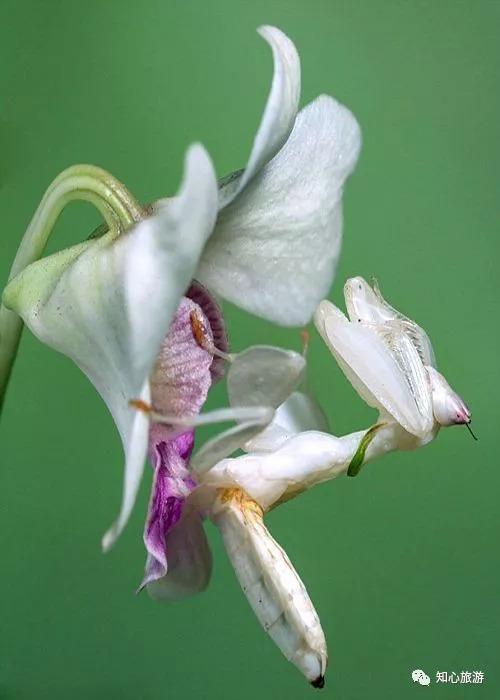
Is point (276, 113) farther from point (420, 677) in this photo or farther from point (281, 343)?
point (420, 677)

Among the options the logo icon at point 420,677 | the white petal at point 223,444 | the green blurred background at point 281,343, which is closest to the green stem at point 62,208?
the white petal at point 223,444

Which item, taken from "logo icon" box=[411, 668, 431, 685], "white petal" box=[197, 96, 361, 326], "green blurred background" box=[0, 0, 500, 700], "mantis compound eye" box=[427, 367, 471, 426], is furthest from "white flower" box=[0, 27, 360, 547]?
"logo icon" box=[411, 668, 431, 685]

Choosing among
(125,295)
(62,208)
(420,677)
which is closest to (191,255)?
(125,295)

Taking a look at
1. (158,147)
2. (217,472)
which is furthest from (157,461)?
(158,147)

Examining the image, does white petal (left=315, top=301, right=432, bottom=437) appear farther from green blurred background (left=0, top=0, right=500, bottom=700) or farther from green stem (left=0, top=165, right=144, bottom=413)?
green blurred background (left=0, top=0, right=500, bottom=700)

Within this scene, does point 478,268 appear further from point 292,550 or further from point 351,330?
point 351,330

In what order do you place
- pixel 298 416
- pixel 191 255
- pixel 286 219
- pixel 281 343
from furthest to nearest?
pixel 281 343, pixel 298 416, pixel 286 219, pixel 191 255

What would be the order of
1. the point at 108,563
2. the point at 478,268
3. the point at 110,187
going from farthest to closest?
1. the point at 478,268
2. the point at 108,563
3. the point at 110,187
